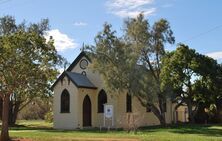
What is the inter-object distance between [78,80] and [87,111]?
3.60 metres

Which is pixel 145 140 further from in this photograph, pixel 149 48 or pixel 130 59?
pixel 149 48

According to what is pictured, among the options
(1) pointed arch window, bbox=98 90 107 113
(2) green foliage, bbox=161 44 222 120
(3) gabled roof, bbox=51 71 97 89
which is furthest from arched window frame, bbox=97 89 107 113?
(2) green foliage, bbox=161 44 222 120

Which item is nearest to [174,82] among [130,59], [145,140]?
[130,59]

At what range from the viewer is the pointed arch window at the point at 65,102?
137ft

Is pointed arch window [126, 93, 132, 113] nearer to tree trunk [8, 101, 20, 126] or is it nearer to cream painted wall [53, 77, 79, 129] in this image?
cream painted wall [53, 77, 79, 129]

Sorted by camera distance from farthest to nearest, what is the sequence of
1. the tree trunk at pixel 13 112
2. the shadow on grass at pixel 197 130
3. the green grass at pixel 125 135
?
the tree trunk at pixel 13 112
the shadow on grass at pixel 197 130
the green grass at pixel 125 135

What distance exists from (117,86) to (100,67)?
2.44 m

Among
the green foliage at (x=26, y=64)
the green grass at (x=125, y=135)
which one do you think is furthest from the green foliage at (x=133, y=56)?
the green foliage at (x=26, y=64)

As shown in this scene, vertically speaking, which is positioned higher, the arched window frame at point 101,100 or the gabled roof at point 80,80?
the gabled roof at point 80,80

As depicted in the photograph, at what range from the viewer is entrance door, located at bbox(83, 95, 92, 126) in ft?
140

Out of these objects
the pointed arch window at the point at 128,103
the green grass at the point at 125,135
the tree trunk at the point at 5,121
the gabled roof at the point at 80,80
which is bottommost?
the green grass at the point at 125,135

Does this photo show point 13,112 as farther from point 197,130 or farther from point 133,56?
point 197,130

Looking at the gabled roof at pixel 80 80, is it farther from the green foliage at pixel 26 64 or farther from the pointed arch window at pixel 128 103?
the green foliage at pixel 26 64

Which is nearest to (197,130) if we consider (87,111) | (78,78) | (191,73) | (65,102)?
(191,73)
